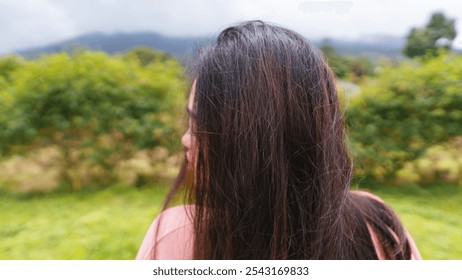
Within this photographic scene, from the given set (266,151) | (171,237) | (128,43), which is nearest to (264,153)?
(266,151)

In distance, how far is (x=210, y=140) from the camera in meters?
0.63

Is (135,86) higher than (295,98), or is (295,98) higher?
(295,98)

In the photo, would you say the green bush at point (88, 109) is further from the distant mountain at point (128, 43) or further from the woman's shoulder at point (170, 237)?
the woman's shoulder at point (170, 237)

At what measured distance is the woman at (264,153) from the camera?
610mm

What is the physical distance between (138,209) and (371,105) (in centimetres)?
216

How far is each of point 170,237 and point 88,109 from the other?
2555mm

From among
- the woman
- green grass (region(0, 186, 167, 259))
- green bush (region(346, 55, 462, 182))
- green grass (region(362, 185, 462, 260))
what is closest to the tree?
green bush (region(346, 55, 462, 182))

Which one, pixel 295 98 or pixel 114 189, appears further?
pixel 114 189

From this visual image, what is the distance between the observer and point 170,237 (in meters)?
0.76

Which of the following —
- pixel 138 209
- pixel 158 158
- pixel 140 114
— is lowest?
pixel 138 209

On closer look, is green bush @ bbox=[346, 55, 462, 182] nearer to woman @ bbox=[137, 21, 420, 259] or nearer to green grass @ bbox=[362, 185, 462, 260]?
green grass @ bbox=[362, 185, 462, 260]

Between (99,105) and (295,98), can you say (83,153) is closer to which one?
(99,105)
